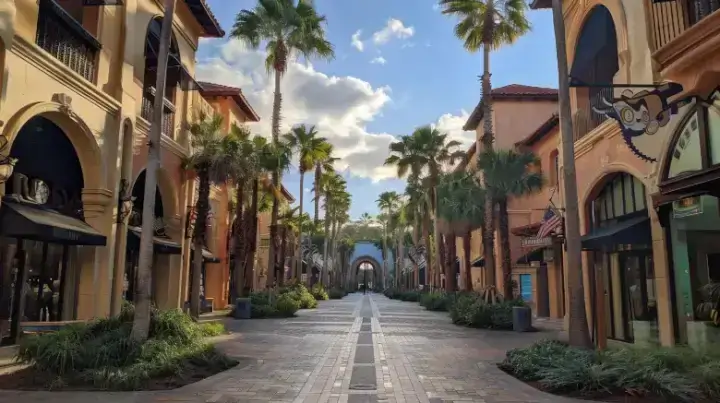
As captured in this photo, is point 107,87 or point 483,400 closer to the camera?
point 483,400

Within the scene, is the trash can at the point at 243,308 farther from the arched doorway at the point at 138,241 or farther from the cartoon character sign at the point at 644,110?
the cartoon character sign at the point at 644,110

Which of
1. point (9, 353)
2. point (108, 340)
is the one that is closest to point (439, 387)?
point (108, 340)

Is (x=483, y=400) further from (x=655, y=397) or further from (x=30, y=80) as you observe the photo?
(x=30, y=80)

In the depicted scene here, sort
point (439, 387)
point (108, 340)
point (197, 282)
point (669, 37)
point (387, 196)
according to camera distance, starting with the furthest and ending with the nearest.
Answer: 1. point (387, 196)
2. point (197, 282)
3. point (669, 37)
4. point (108, 340)
5. point (439, 387)

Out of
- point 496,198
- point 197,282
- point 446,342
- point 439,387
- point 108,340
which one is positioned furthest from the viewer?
point 496,198

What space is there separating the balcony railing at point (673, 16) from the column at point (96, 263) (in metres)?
14.0

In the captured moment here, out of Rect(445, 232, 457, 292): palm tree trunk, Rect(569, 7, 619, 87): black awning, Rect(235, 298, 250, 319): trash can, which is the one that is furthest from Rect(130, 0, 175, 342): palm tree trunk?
Rect(445, 232, 457, 292): palm tree trunk

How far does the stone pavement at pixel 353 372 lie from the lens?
7.84 metres

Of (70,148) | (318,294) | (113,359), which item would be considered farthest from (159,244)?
(318,294)

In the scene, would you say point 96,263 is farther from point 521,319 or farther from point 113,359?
point 521,319

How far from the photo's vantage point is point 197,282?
19797 mm

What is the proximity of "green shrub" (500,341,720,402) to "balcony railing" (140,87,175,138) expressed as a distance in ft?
48.5

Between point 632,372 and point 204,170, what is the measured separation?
1620 cm

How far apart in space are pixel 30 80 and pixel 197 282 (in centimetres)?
962
